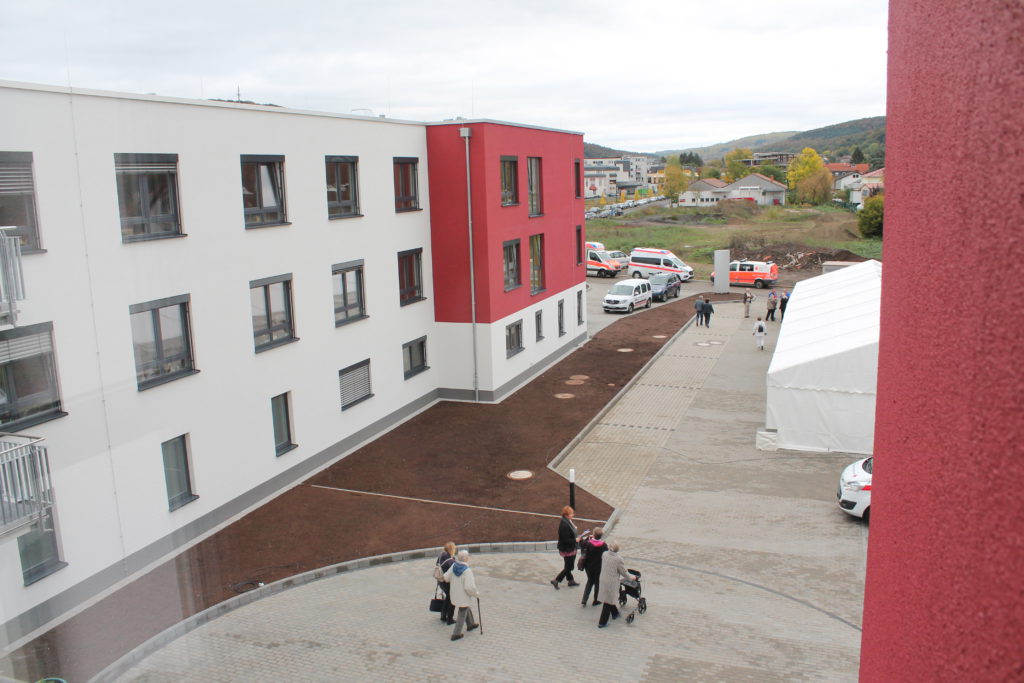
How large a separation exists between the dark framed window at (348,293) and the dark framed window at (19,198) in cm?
758

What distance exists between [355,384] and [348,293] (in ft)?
6.47

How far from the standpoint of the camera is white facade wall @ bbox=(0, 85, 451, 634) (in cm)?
953

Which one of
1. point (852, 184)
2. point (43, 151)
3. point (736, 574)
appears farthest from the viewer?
point (852, 184)

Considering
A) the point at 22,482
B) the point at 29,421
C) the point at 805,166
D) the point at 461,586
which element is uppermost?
the point at 805,166

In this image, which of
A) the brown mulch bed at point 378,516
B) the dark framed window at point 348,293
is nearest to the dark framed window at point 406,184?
the dark framed window at point 348,293

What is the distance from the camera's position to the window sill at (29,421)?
8609mm

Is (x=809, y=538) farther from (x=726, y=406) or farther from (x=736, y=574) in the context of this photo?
→ (x=726, y=406)

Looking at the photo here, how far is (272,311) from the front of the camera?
580 inches

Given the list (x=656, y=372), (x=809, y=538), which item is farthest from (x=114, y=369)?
(x=656, y=372)

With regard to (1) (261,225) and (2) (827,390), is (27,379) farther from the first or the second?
(2) (827,390)

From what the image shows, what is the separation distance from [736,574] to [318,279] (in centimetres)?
944

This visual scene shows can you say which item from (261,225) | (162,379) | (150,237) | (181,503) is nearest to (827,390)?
(261,225)

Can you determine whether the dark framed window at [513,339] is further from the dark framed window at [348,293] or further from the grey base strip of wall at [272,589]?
the grey base strip of wall at [272,589]

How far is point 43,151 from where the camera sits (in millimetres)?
9336
